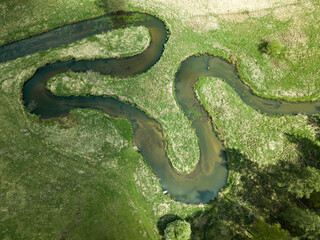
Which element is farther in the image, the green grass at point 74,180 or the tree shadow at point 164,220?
the tree shadow at point 164,220

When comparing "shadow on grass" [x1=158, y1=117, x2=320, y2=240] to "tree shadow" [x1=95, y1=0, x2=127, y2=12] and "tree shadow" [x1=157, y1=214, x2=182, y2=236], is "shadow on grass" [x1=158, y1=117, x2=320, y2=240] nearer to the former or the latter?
"tree shadow" [x1=157, y1=214, x2=182, y2=236]

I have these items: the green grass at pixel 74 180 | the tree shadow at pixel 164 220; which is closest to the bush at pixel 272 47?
the green grass at pixel 74 180

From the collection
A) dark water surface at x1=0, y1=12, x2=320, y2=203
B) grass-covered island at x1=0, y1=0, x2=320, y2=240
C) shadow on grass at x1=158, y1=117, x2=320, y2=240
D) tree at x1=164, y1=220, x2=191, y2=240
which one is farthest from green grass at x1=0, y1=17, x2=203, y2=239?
shadow on grass at x1=158, y1=117, x2=320, y2=240

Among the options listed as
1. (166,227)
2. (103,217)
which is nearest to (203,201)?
(166,227)

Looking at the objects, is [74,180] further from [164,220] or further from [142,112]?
[142,112]

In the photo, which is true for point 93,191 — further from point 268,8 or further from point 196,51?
point 268,8

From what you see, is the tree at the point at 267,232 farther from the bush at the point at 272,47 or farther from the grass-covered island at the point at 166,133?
the bush at the point at 272,47
